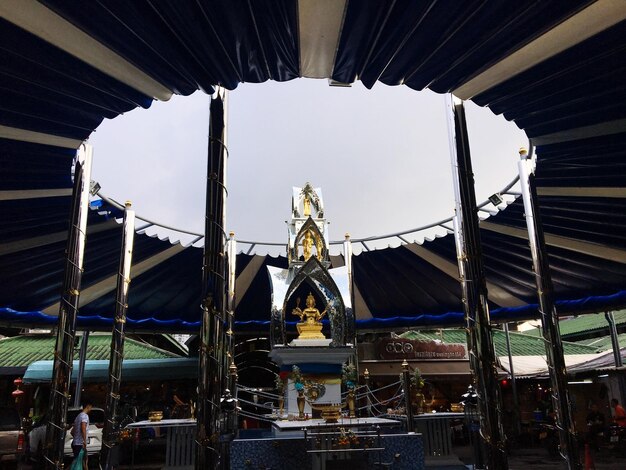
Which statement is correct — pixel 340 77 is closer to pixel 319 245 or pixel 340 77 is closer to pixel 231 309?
pixel 319 245

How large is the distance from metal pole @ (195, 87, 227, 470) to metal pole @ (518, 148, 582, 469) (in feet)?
13.7

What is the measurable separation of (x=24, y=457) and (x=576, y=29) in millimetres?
12667

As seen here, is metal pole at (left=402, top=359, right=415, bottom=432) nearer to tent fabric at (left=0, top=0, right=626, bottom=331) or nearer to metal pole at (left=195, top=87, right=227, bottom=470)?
tent fabric at (left=0, top=0, right=626, bottom=331)

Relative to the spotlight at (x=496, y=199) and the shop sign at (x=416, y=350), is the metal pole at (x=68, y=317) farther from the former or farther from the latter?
the shop sign at (x=416, y=350)

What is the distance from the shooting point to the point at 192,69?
15.5 ft

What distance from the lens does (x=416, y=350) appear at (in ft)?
54.8

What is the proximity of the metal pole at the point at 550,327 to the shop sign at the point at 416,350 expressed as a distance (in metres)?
10.4

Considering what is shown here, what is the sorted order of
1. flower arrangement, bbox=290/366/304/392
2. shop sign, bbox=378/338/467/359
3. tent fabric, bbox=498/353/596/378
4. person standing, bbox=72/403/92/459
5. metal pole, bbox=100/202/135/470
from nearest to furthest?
1. person standing, bbox=72/403/92/459
2. flower arrangement, bbox=290/366/304/392
3. metal pole, bbox=100/202/135/470
4. tent fabric, bbox=498/353/596/378
5. shop sign, bbox=378/338/467/359

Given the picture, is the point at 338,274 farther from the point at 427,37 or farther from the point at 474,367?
the point at 427,37

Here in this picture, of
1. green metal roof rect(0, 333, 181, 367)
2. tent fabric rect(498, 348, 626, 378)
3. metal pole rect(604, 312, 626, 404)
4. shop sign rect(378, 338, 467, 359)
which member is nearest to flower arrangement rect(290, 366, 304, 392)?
metal pole rect(604, 312, 626, 404)

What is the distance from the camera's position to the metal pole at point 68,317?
16.0ft

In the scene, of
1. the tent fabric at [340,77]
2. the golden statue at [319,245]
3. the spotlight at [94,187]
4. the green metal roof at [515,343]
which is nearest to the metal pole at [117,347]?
the tent fabric at [340,77]

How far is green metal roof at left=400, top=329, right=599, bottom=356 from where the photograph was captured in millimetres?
19047

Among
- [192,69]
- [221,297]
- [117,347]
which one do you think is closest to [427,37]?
[192,69]
